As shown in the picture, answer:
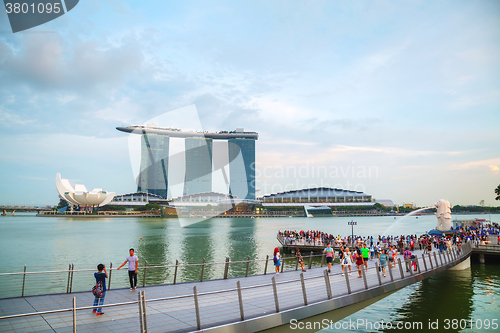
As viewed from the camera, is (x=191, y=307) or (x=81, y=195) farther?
(x=81, y=195)

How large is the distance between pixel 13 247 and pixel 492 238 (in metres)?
59.4

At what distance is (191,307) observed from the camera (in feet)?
26.5

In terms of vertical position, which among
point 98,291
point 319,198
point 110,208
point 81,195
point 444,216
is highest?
point 81,195

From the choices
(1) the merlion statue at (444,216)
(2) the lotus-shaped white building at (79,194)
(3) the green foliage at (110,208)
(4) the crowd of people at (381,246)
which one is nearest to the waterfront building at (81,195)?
(2) the lotus-shaped white building at (79,194)

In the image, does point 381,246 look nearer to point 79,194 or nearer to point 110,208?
point 79,194

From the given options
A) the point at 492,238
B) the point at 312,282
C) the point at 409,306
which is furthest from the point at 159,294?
the point at 492,238

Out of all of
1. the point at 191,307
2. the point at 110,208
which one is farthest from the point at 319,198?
the point at 191,307

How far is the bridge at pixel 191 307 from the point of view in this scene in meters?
6.39

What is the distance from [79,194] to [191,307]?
16780 cm

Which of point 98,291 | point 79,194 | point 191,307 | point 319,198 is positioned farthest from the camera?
point 319,198

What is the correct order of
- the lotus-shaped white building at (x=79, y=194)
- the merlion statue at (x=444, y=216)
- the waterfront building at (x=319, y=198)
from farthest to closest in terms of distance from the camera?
the waterfront building at (x=319, y=198) < the lotus-shaped white building at (x=79, y=194) < the merlion statue at (x=444, y=216)

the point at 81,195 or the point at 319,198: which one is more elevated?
the point at 81,195

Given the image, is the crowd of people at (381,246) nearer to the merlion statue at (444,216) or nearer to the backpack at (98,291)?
the merlion statue at (444,216)

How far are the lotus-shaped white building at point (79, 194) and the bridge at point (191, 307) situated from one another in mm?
162211
